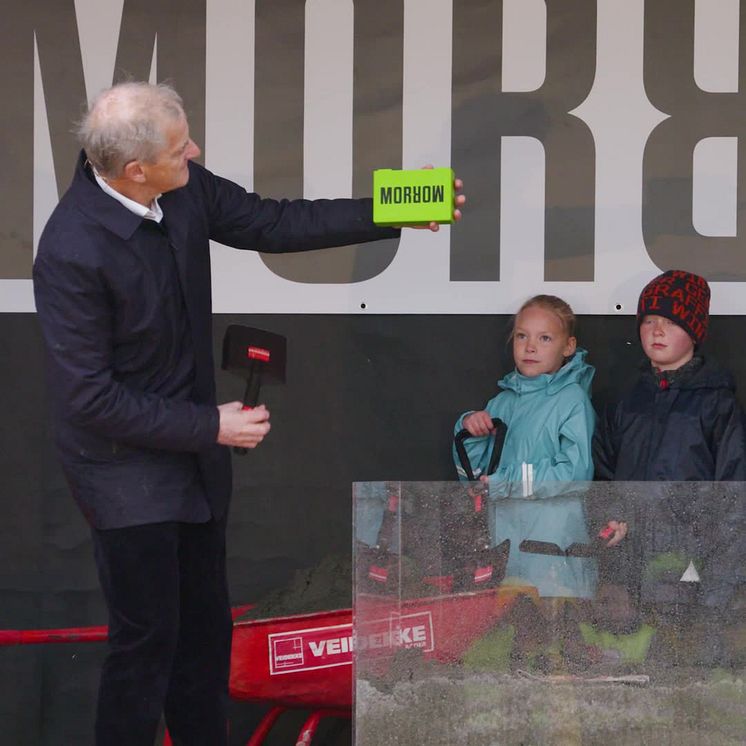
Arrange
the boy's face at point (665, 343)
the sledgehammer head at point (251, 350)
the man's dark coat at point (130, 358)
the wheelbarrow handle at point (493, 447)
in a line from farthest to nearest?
1. the wheelbarrow handle at point (493, 447)
2. the boy's face at point (665, 343)
3. the sledgehammer head at point (251, 350)
4. the man's dark coat at point (130, 358)

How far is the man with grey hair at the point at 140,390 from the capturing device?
9.62 ft

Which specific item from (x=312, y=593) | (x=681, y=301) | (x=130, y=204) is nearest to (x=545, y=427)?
(x=681, y=301)

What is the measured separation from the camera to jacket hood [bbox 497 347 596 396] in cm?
420

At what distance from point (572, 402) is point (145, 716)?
5.48 feet

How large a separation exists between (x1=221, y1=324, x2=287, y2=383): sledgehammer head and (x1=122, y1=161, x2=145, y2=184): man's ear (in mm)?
365

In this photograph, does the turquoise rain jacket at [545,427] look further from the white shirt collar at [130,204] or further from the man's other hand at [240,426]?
the white shirt collar at [130,204]

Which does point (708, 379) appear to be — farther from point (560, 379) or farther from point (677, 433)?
point (560, 379)

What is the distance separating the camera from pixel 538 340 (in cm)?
420

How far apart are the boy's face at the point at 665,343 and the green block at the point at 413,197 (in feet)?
3.69

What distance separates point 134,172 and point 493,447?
1630 millimetres

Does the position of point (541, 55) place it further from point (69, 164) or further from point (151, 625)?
point (151, 625)

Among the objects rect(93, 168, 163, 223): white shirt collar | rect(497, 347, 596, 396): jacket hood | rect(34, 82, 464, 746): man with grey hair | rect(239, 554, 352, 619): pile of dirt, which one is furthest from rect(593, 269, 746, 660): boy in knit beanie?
rect(93, 168, 163, 223): white shirt collar

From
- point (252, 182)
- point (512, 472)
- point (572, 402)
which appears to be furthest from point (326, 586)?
point (252, 182)

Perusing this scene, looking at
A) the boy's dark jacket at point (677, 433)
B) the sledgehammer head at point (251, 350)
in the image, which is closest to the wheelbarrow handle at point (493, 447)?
the boy's dark jacket at point (677, 433)
